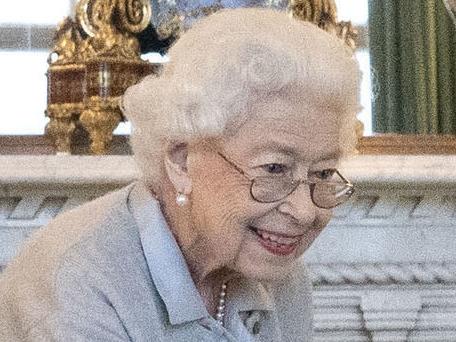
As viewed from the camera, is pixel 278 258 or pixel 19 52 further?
pixel 19 52

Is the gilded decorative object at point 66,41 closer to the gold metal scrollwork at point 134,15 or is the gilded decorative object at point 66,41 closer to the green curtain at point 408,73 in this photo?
the gold metal scrollwork at point 134,15

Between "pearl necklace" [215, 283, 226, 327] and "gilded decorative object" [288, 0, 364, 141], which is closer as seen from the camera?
"pearl necklace" [215, 283, 226, 327]

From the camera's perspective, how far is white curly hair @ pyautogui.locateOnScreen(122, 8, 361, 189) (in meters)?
1.50

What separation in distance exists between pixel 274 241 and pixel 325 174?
119 mm

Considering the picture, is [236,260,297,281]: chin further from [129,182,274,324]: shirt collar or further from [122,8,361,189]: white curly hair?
[122,8,361,189]: white curly hair

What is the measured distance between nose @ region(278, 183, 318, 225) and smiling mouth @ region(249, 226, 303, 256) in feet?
0.11

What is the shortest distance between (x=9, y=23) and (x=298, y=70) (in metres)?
1.21

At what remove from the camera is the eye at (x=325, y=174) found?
1566 millimetres

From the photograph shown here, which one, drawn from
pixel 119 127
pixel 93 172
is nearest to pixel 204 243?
pixel 93 172

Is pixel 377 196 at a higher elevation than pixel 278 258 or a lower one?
lower

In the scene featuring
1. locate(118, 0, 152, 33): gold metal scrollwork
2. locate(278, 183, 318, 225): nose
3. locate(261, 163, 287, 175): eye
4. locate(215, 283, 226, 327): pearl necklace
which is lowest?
locate(215, 283, 226, 327): pearl necklace

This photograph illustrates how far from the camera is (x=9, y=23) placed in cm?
254

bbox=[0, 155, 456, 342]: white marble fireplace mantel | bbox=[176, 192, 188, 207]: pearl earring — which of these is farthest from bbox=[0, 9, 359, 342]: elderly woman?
bbox=[0, 155, 456, 342]: white marble fireplace mantel

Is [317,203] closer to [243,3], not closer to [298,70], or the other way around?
[298,70]
